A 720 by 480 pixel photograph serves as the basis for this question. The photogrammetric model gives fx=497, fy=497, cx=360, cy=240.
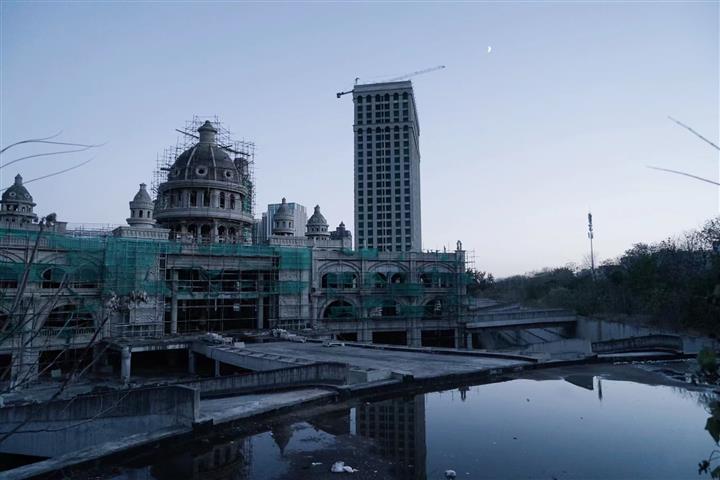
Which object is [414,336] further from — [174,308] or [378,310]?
[174,308]

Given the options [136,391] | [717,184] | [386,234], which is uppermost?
[386,234]

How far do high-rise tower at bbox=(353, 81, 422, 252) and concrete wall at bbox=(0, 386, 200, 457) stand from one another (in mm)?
78924

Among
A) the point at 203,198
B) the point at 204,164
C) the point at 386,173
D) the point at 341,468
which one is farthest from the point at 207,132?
the point at 386,173

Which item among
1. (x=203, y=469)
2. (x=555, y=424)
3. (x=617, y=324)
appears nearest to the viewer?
(x=203, y=469)

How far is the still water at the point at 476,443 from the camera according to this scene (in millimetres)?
12047

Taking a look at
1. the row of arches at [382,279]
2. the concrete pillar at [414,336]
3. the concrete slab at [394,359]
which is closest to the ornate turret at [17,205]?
the row of arches at [382,279]

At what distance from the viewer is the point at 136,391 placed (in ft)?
50.1

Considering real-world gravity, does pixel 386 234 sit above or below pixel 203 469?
above

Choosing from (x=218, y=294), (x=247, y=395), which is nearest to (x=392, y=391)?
(x=247, y=395)

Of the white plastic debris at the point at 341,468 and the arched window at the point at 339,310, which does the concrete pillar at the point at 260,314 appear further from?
the white plastic debris at the point at 341,468

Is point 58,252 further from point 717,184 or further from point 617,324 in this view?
point 617,324

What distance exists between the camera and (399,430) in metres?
15.5

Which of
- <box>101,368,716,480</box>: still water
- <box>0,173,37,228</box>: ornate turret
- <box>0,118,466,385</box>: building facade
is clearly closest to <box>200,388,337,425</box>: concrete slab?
<box>101,368,716,480</box>: still water

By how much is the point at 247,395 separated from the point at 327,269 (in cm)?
2767
